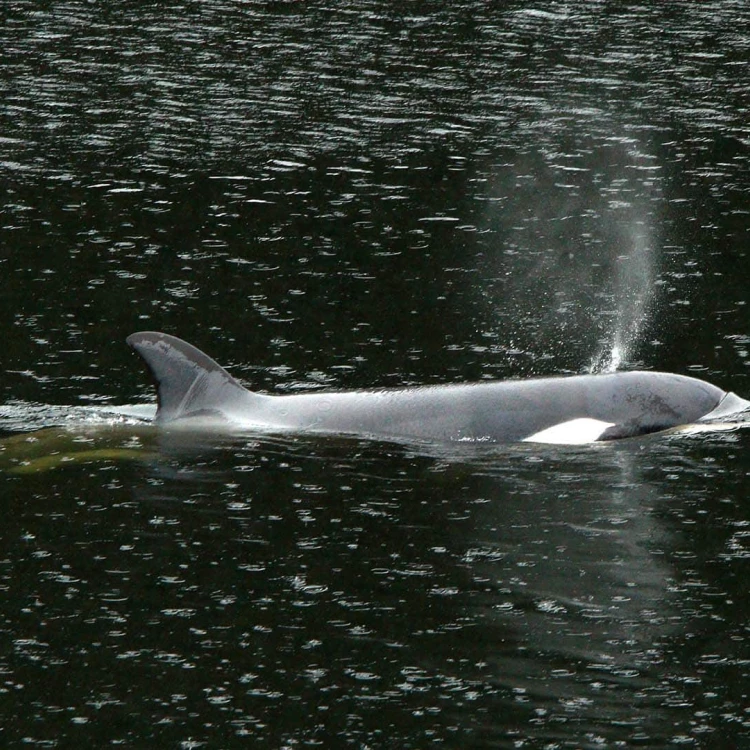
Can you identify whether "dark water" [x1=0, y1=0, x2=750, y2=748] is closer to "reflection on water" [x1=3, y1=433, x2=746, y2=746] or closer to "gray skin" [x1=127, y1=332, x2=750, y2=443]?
"reflection on water" [x1=3, y1=433, x2=746, y2=746]

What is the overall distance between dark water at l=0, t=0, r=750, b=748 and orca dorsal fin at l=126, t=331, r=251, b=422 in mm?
573

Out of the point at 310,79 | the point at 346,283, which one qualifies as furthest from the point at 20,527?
the point at 310,79

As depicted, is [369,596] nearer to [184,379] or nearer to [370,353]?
[184,379]

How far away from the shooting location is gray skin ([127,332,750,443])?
16469 millimetres

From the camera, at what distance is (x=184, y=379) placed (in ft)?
56.7

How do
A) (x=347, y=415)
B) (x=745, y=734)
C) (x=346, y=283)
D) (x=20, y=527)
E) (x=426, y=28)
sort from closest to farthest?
1. (x=745, y=734)
2. (x=20, y=527)
3. (x=347, y=415)
4. (x=346, y=283)
5. (x=426, y=28)

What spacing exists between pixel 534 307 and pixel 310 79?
51.0ft

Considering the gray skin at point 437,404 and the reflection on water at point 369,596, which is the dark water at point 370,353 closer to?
the reflection on water at point 369,596

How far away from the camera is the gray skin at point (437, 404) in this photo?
54.0 feet

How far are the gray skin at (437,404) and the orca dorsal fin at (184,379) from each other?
0.01 meters

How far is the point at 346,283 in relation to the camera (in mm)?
22984

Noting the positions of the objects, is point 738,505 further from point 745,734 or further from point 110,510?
point 110,510

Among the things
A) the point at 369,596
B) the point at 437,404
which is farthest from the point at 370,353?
the point at 369,596

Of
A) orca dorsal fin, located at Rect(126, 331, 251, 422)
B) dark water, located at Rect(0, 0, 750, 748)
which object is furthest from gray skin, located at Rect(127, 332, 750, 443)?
dark water, located at Rect(0, 0, 750, 748)
